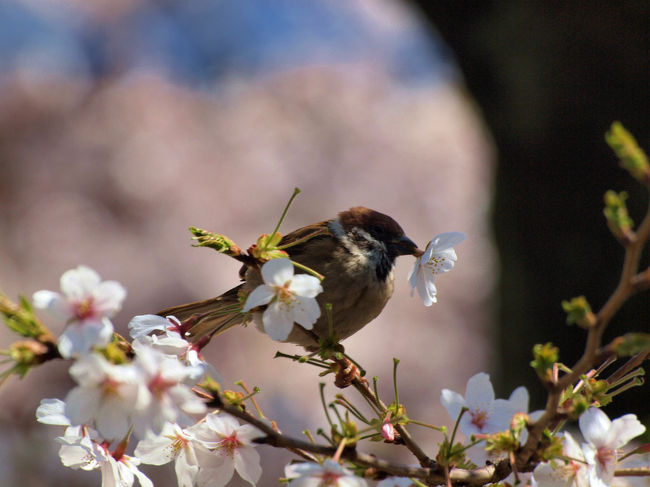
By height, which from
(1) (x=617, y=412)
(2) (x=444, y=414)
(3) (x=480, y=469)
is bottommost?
(2) (x=444, y=414)

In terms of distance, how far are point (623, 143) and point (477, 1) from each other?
12.0 ft

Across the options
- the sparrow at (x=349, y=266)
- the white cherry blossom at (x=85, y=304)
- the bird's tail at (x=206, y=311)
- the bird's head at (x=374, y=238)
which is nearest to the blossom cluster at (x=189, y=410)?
the white cherry blossom at (x=85, y=304)

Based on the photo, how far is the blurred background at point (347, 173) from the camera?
13.1 feet

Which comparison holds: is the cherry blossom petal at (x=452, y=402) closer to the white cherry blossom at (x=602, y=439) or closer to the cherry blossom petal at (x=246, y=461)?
the white cherry blossom at (x=602, y=439)

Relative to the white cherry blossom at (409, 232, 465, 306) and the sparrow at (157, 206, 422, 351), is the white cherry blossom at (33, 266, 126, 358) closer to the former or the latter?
the white cherry blossom at (409, 232, 465, 306)

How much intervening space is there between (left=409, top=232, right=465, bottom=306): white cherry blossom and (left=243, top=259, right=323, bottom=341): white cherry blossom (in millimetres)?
400

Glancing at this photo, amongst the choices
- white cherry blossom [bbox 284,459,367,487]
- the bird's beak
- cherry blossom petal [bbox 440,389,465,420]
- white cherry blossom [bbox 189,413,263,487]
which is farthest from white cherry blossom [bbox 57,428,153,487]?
the bird's beak

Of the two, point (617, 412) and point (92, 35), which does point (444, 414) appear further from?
point (92, 35)

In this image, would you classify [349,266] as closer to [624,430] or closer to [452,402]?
[452,402]

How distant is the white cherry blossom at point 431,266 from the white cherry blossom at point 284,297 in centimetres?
40

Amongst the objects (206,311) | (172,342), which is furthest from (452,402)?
(206,311)

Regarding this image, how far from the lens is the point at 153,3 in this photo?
8.24 meters

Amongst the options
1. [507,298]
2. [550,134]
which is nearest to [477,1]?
[550,134]

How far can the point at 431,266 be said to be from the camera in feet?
5.16
